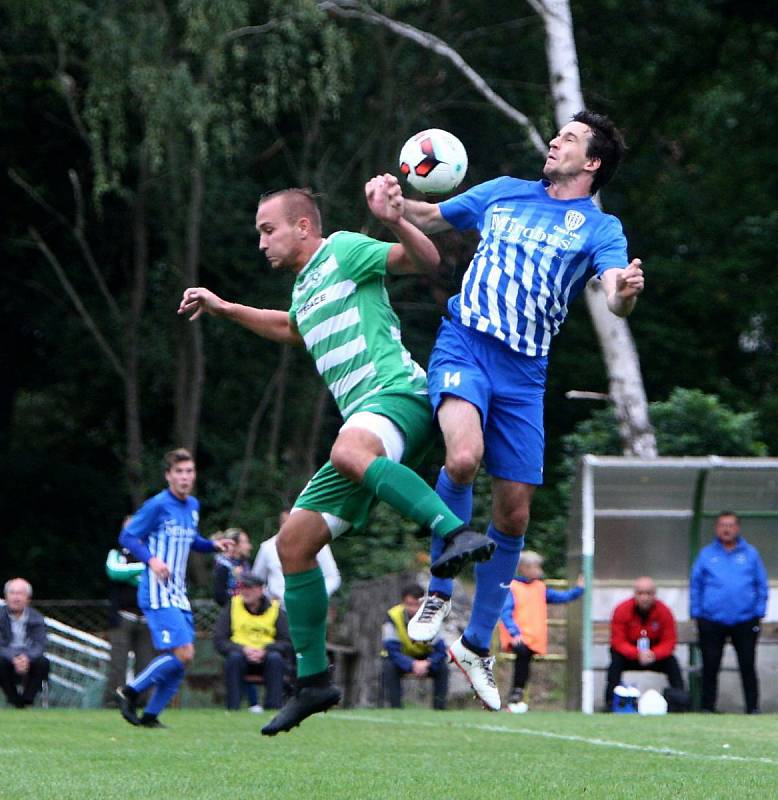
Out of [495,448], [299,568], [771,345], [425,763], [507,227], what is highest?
[771,345]

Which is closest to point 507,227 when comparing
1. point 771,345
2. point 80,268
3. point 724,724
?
point 724,724

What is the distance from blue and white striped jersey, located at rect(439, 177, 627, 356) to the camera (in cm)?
710

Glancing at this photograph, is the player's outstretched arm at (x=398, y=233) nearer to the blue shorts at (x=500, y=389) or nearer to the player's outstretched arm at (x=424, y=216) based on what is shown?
the player's outstretched arm at (x=424, y=216)

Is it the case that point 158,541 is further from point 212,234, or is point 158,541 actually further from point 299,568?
point 212,234

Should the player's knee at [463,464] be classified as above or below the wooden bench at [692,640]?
above

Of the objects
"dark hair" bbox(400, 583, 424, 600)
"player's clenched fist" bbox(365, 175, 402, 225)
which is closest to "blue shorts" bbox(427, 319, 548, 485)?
"player's clenched fist" bbox(365, 175, 402, 225)

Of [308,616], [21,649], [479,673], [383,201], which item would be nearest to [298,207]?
[383,201]

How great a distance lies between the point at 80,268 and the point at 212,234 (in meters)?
2.80

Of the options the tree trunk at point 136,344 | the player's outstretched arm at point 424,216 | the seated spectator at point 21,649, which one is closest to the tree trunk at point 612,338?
the tree trunk at point 136,344

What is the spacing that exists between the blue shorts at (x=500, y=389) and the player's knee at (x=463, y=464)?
0.54ft

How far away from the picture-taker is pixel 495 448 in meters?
7.25

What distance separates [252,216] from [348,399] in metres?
19.3

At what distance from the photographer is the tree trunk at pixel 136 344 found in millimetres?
24078

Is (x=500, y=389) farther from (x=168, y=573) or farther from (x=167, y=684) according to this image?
(x=167, y=684)
